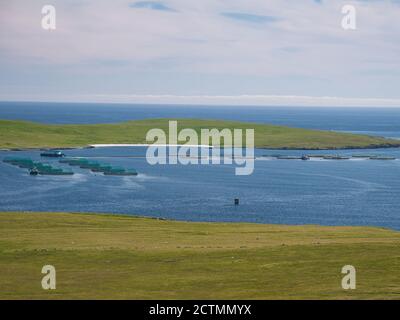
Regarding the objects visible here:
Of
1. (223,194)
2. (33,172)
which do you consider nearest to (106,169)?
(33,172)

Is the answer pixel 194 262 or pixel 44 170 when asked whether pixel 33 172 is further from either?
pixel 194 262

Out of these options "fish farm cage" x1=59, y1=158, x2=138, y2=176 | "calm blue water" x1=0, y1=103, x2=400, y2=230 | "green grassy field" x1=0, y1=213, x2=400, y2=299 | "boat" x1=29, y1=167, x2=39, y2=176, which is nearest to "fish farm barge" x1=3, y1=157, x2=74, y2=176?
"boat" x1=29, y1=167, x2=39, y2=176

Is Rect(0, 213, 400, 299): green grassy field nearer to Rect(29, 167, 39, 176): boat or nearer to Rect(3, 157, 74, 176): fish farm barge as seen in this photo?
Rect(29, 167, 39, 176): boat

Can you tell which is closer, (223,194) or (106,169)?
(223,194)

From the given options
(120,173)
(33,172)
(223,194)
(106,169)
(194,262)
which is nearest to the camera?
(194,262)

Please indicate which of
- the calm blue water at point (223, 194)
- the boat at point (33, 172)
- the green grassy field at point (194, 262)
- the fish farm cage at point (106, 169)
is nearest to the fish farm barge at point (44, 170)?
the boat at point (33, 172)

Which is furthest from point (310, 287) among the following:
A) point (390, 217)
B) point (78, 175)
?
point (78, 175)

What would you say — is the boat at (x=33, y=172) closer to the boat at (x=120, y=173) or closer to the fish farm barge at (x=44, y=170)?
the fish farm barge at (x=44, y=170)
